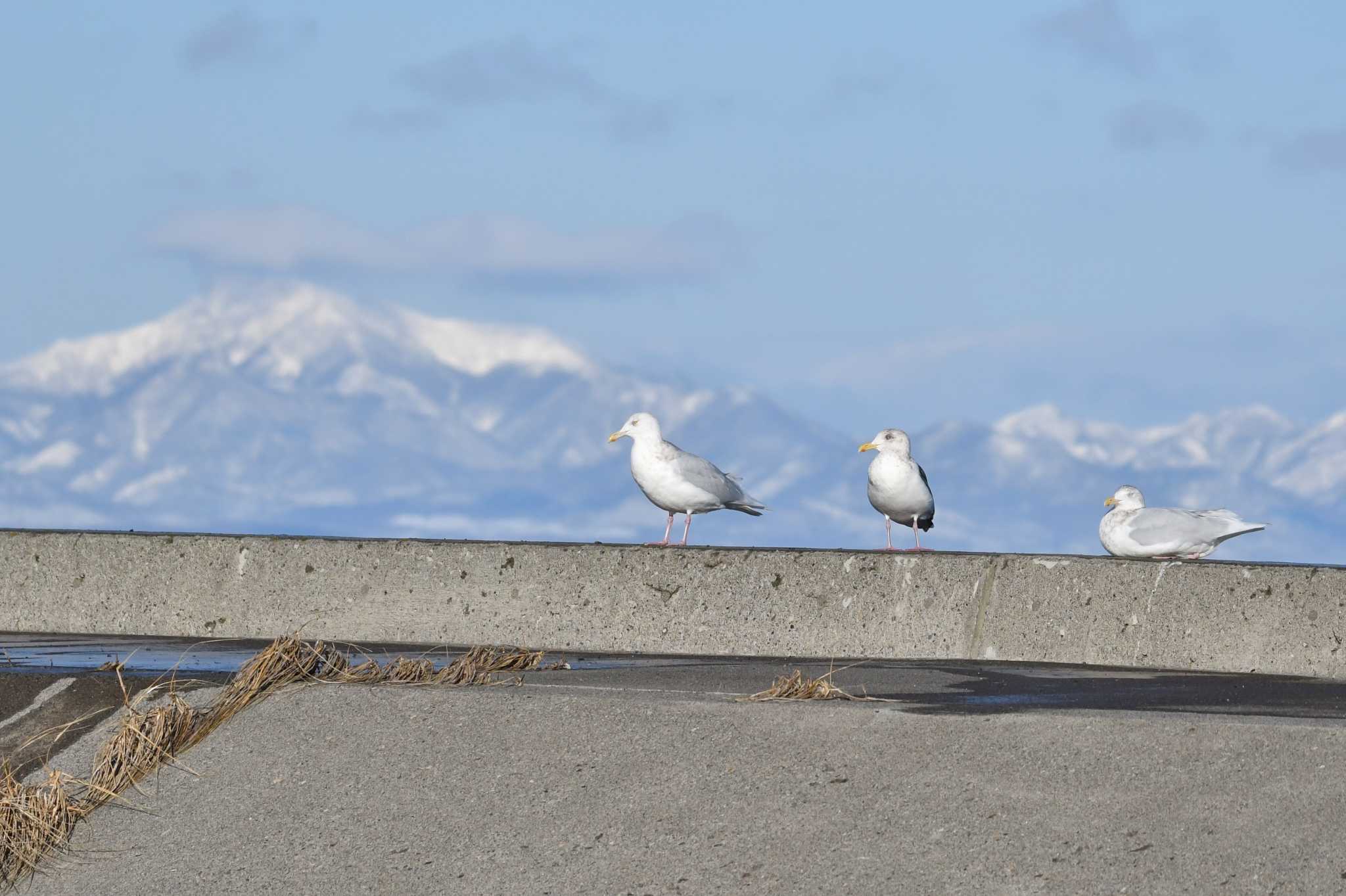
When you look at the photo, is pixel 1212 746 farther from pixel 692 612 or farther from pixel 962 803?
pixel 692 612

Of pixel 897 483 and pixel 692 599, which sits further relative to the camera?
pixel 897 483

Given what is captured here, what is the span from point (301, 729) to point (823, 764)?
89.0 inches

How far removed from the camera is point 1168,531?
38.4 ft

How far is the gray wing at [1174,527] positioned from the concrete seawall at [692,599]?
1.25 meters

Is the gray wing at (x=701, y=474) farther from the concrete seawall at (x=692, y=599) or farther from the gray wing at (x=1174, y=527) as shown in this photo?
the gray wing at (x=1174, y=527)

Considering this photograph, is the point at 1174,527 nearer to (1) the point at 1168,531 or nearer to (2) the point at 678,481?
(1) the point at 1168,531

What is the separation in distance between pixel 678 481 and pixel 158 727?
→ 6.89 metres

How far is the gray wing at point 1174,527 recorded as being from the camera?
461 inches

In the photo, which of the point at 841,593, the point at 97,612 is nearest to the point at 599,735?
the point at 841,593

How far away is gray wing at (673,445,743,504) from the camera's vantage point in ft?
46.6

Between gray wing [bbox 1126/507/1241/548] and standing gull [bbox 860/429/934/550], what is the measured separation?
2.05 meters

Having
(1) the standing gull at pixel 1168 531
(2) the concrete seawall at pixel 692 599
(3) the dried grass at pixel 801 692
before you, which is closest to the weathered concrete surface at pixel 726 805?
(3) the dried grass at pixel 801 692

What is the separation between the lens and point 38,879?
702 centimetres

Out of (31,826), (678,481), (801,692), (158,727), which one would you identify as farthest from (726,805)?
(678,481)
